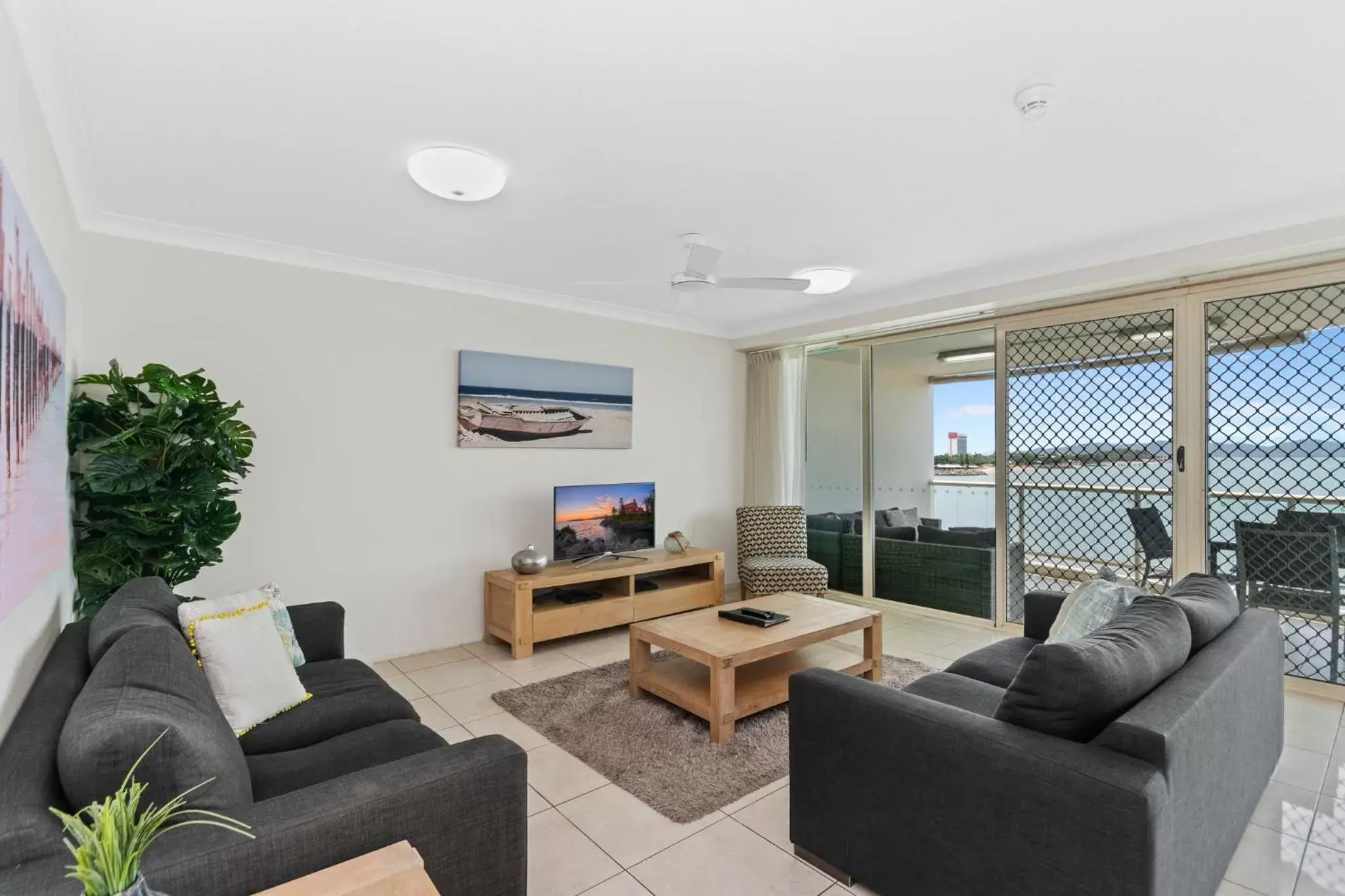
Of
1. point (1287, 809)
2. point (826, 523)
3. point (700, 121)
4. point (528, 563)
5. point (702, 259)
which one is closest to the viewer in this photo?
point (700, 121)

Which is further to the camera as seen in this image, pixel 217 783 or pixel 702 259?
pixel 702 259

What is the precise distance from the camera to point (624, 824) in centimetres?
229

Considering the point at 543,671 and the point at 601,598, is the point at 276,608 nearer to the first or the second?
the point at 543,671

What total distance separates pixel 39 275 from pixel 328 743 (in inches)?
64.3

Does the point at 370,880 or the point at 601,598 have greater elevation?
the point at 370,880

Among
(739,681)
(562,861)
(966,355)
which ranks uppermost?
(966,355)

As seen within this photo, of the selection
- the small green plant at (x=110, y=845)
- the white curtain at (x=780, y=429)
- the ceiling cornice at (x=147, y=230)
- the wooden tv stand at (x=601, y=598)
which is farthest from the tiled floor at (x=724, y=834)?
the white curtain at (x=780, y=429)

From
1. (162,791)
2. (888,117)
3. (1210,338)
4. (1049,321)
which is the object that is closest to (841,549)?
(1049,321)

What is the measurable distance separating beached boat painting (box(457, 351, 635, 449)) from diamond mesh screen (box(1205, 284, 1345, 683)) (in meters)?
3.80

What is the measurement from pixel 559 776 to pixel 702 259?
2.39m

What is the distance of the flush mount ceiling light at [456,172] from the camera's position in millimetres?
2457

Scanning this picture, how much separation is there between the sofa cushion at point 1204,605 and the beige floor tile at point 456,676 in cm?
308

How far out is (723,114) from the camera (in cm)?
220

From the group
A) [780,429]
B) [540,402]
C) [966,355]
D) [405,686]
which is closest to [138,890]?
[405,686]
